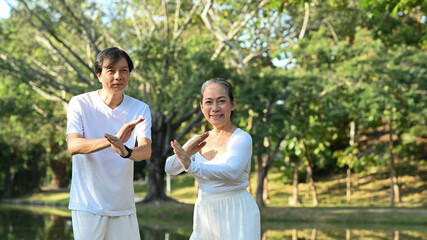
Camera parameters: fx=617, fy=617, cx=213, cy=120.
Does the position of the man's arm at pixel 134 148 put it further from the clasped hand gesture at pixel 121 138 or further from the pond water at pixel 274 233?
the pond water at pixel 274 233

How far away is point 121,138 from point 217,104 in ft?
2.57

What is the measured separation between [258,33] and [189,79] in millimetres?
5455

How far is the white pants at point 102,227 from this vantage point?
4176mm

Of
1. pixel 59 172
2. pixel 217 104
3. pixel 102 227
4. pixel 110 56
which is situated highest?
pixel 59 172

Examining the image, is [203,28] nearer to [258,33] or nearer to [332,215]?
[258,33]

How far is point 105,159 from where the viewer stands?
13.8ft

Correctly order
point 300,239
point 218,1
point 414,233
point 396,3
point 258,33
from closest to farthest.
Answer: point 396,3
point 300,239
point 414,233
point 218,1
point 258,33

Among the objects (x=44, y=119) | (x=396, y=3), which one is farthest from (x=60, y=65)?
(x=396, y=3)

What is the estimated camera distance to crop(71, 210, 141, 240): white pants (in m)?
4.18

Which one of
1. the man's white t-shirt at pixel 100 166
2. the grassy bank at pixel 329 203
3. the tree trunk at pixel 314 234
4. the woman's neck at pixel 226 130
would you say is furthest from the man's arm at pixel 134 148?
the grassy bank at pixel 329 203

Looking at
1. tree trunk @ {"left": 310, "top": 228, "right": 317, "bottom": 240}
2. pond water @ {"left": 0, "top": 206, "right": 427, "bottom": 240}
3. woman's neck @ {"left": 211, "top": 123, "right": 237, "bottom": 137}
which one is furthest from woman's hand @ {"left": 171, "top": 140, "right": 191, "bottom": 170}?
tree trunk @ {"left": 310, "top": 228, "right": 317, "bottom": 240}

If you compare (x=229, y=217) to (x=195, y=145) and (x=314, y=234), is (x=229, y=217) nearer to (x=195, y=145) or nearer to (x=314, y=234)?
(x=195, y=145)

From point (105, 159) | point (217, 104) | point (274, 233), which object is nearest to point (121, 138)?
point (105, 159)

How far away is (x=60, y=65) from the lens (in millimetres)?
31750
